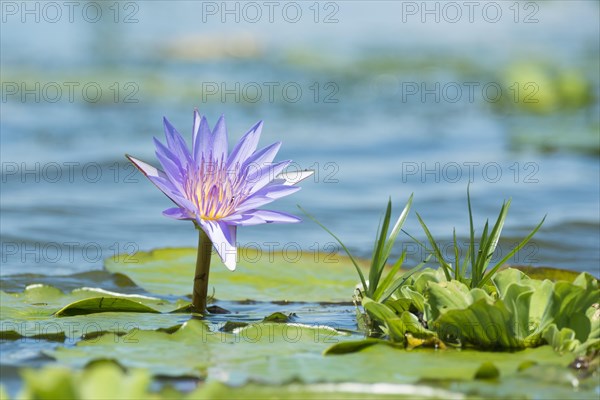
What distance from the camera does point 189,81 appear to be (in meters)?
11.8

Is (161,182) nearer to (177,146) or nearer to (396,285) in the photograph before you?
(177,146)

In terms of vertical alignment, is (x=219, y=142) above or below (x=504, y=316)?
above

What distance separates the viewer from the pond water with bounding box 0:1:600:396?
5.27 m

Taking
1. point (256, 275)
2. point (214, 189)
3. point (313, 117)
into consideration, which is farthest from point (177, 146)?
point (313, 117)

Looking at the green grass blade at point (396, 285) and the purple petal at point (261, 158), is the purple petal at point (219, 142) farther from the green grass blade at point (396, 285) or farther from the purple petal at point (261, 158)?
the green grass blade at point (396, 285)

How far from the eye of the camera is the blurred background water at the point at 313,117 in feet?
17.7

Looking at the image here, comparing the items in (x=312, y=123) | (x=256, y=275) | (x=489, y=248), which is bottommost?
(x=256, y=275)

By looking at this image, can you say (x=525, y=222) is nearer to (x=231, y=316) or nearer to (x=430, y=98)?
(x=231, y=316)

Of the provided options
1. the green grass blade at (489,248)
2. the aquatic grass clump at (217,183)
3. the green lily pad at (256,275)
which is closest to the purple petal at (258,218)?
the aquatic grass clump at (217,183)

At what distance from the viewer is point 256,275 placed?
377cm

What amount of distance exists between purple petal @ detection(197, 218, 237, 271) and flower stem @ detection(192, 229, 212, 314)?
0.24ft

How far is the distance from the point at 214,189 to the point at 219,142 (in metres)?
0.18

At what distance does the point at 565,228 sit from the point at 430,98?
6.87 m

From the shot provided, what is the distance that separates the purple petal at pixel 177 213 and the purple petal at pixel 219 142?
226 mm
